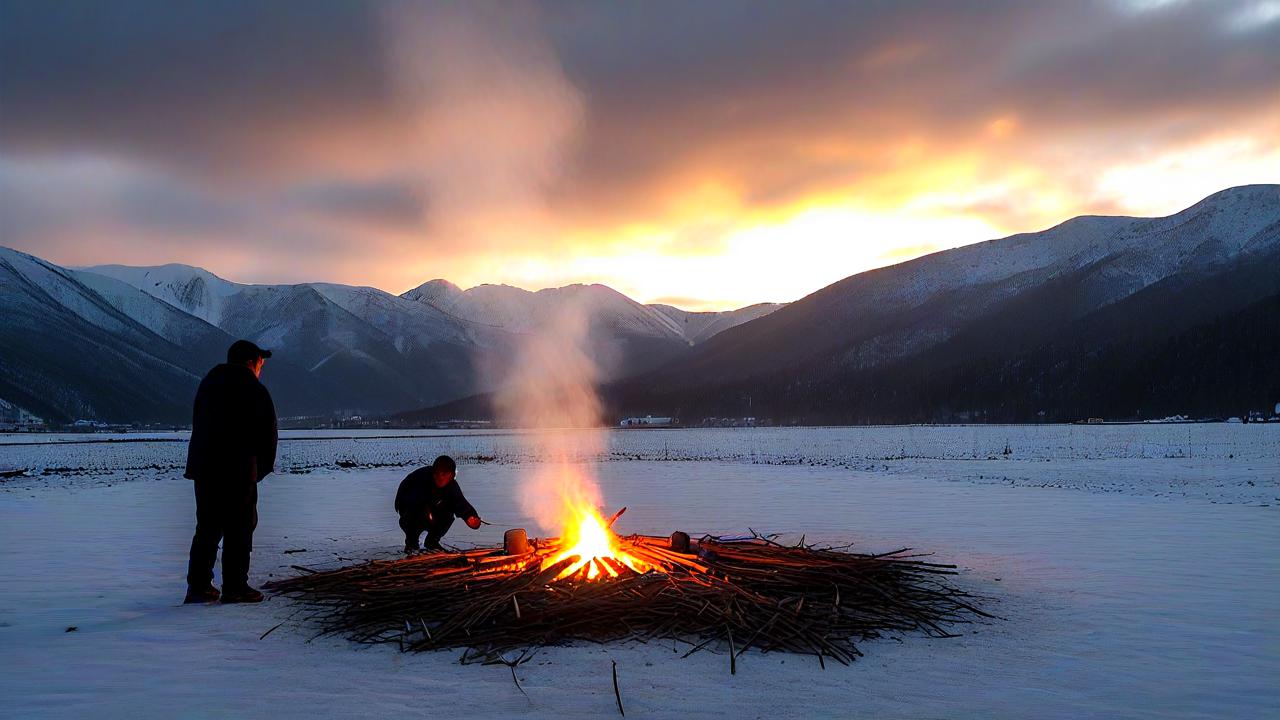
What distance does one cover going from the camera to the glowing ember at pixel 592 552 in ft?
24.0

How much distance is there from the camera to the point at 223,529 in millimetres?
7418

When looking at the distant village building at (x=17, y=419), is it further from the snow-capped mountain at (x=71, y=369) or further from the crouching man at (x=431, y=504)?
the crouching man at (x=431, y=504)

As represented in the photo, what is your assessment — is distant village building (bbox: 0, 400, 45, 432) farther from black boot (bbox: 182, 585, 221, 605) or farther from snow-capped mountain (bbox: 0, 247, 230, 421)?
black boot (bbox: 182, 585, 221, 605)

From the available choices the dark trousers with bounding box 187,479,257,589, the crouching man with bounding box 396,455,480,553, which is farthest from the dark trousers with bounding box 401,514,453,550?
the dark trousers with bounding box 187,479,257,589

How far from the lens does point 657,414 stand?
7288 inches

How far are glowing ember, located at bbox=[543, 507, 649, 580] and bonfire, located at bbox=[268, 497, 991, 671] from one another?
2 centimetres

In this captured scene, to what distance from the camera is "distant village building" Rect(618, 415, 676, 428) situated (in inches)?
6604

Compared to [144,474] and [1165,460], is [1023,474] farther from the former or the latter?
[144,474]

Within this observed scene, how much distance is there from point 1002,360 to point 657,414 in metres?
70.8

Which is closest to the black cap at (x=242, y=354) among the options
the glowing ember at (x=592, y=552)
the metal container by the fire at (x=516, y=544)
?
the metal container by the fire at (x=516, y=544)

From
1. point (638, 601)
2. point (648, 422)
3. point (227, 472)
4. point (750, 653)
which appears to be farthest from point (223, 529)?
point (648, 422)

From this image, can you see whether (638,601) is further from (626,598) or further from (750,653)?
(750,653)

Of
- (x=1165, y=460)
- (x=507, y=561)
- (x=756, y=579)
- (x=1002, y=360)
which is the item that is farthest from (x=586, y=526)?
(x=1002, y=360)

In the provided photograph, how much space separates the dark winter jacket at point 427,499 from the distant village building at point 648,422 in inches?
6150
